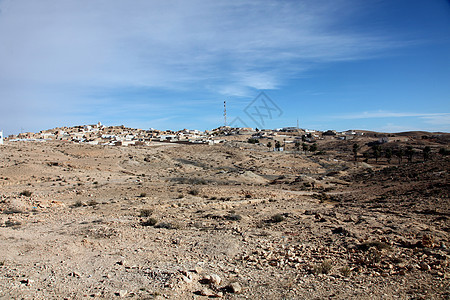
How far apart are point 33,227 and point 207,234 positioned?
282 inches

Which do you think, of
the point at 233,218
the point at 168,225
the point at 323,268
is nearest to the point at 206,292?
the point at 323,268

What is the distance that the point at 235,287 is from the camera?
7.20m

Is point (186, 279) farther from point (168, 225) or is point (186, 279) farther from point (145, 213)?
point (145, 213)

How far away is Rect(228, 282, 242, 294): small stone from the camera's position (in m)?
7.14

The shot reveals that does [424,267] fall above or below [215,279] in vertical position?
below

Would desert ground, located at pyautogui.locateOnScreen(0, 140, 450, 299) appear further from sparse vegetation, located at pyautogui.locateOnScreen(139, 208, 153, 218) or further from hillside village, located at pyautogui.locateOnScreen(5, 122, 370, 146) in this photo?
hillside village, located at pyautogui.locateOnScreen(5, 122, 370, 146)

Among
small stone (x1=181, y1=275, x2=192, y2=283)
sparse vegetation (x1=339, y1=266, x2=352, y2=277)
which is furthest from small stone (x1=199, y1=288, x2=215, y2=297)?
sparse vegetation (x1=339, y1=266, x2=352, y2=277)

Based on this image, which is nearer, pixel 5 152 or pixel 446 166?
pixel 446 166

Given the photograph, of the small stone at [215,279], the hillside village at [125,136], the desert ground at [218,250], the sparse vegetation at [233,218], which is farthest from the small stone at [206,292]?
the hillside village at [125,136]

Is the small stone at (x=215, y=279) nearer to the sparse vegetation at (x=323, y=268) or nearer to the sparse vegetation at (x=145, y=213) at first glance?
the sparse vegetation at (x=323, y=268)

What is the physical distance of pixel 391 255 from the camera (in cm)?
930

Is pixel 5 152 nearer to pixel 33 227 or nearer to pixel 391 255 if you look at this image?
pixel 33 227

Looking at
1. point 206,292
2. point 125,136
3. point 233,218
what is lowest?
point 233,218

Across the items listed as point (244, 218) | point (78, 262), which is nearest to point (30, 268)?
point (78, 262)
